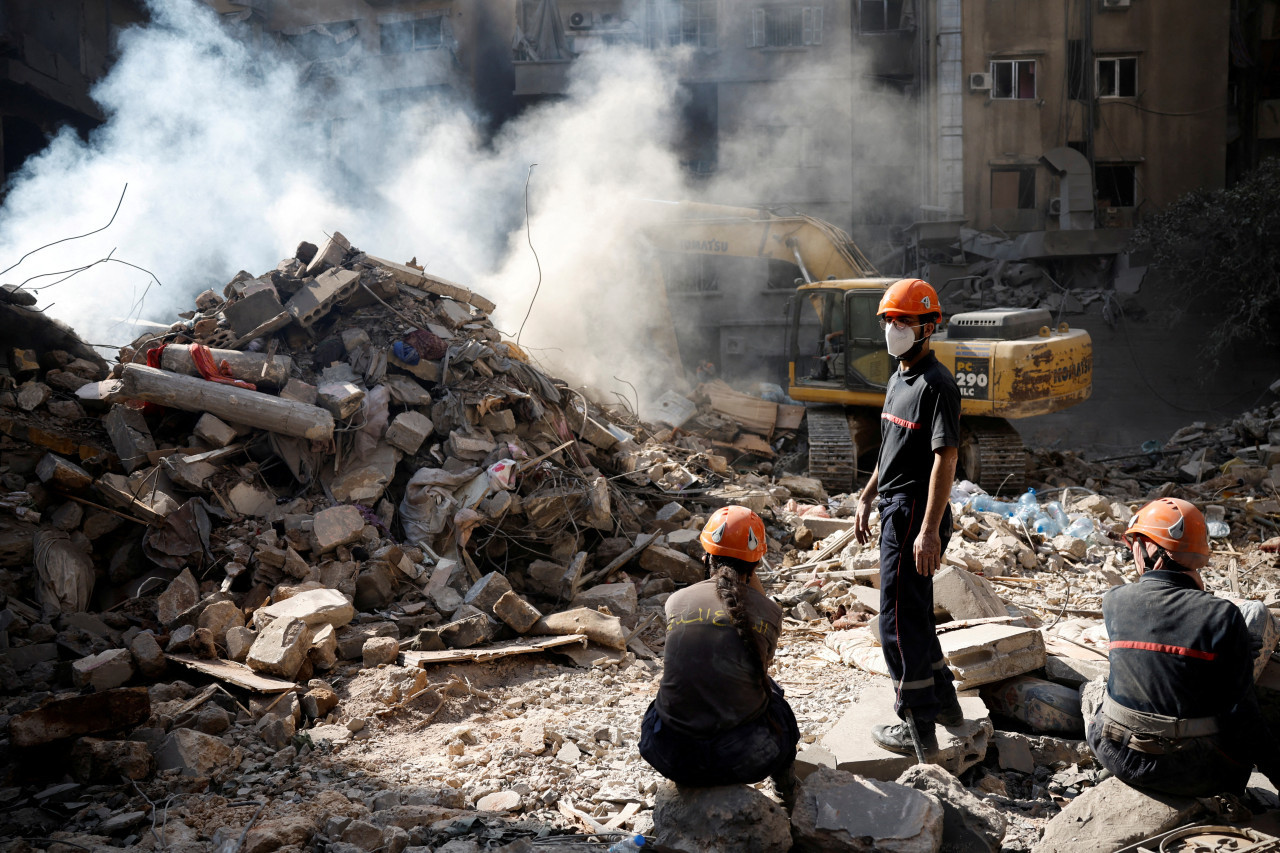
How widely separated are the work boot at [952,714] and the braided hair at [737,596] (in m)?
1.13

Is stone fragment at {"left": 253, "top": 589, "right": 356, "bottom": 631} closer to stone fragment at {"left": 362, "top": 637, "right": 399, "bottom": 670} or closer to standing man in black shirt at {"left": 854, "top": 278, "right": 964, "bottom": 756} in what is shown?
stone fragment at {"left": 362, "top": 637, "right": 399, "bottom": 670}

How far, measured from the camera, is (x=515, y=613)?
17.0 ft

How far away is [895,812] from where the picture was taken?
2906mm

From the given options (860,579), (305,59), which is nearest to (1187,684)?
(860,579)

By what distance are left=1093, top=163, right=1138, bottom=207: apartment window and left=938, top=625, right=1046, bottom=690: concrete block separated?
72.5ft

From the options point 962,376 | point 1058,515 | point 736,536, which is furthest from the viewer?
point 962,376

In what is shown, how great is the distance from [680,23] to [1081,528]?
19.0 m

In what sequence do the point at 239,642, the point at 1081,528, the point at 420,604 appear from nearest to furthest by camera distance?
the point at 239,642 < the point at 420,604 < the point at 1081,528

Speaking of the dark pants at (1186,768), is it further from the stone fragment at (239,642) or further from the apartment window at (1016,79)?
the apartment window at (1016,79)

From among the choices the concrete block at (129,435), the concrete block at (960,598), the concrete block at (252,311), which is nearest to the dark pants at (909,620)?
the concrete block at (960,598)

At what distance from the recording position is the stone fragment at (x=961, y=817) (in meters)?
2.96

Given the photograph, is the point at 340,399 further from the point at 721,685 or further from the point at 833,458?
the point at 833,458

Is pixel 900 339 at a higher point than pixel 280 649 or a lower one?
higher

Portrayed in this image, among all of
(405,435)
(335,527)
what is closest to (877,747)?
(335,527)
